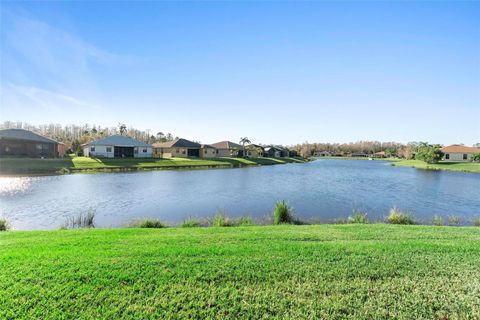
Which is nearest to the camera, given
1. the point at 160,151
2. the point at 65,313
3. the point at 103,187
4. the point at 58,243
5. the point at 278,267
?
the point at 65,313

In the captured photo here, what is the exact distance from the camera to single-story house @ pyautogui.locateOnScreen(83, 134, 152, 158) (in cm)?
4547

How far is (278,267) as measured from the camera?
16.5ft

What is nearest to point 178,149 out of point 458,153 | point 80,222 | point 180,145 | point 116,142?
point 180,145

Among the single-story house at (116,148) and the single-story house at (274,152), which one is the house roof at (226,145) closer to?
the single-story house at (274,152)

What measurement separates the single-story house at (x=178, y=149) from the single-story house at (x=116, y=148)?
6.30 meters

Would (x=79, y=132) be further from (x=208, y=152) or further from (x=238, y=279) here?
(x=238, y=279)

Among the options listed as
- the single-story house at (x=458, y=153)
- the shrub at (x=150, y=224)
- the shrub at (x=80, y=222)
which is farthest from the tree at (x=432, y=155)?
the shrub at (x=80, y=222)

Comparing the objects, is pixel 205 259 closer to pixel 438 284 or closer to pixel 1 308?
pixel 1 308

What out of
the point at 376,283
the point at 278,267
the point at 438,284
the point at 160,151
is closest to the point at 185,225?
the point at 278,267

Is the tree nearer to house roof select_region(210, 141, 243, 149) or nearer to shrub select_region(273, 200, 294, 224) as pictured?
house roof select_region(210, 141, 243, 149)

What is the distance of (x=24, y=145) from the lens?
1492 inches

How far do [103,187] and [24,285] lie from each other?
713 inches

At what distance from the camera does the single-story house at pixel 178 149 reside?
5662cm

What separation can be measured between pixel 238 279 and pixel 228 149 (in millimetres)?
61847
